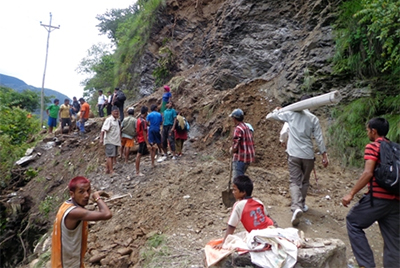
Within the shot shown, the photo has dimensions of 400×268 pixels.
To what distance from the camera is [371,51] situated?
7387 mm

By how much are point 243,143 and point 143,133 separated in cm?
365

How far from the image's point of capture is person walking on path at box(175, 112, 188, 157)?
8.62 meters

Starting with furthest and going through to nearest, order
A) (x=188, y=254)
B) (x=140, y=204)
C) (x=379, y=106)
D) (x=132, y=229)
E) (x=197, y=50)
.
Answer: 1. (x=197, y=50)
2. (x=379, y=106)
3. (x=140, y=204)
4. (x=132, y=229)
5. (x=188, y=254)

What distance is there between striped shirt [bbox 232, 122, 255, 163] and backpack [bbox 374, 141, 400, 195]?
7.46 feet

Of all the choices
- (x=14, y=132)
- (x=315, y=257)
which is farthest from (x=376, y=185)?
(x=14, y=132)

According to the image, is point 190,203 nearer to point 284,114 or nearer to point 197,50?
point 284,114

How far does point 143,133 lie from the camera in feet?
26.2

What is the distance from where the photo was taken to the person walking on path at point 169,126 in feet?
29.0

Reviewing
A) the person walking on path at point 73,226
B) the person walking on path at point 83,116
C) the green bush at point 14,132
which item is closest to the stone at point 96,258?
the person walking on path at point 73,226

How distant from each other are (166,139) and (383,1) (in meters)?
6.29

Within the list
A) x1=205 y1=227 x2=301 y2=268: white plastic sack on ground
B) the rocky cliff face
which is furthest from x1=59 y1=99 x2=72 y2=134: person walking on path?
x1=205 y1=227 x2=301 y2=268: white plastic sack on ground

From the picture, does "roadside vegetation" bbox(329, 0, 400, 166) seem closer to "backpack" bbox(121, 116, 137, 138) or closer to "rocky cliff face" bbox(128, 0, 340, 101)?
"rocky cliff face" bbox(128, 0, 340, 101)

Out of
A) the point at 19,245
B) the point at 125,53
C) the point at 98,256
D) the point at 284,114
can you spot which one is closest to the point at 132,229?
the point at 98,256

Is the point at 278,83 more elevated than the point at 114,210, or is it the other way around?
the point at 278,83
